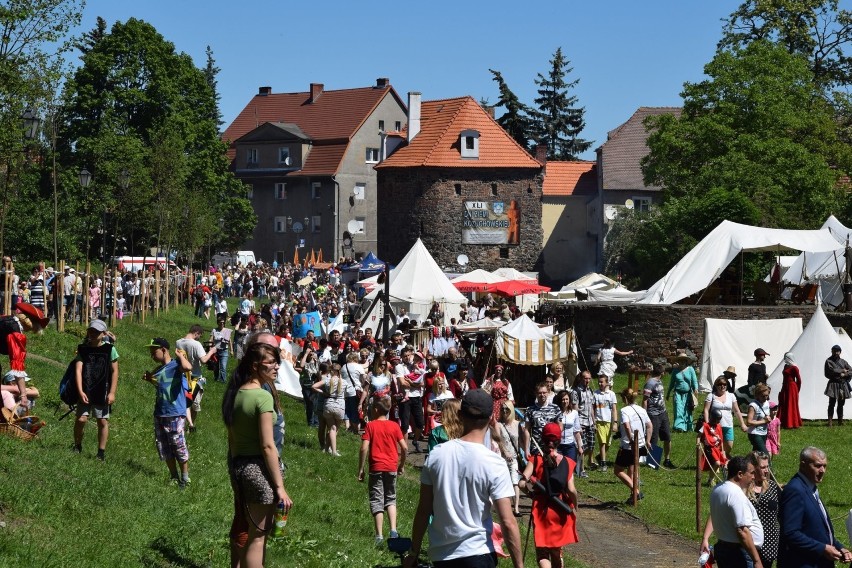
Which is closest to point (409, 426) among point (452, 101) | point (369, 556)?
point (369, 556)

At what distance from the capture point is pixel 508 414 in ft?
50.4

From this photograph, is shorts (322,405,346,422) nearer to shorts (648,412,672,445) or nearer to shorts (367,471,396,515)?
shorts (648,412,672,445)

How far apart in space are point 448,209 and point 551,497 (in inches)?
2414

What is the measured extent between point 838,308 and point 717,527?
29.6 metres

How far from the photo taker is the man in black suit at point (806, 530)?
28.2ft

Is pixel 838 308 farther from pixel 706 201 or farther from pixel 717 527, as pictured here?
pixel 717 527

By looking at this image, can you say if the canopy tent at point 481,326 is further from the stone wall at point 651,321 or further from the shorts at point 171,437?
the shorts at point 171,437

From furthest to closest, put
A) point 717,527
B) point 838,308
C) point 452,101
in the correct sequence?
1. point 452,101
2. point 838,308
3. point 717,527

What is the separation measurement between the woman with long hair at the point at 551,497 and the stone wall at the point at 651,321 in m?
26.2

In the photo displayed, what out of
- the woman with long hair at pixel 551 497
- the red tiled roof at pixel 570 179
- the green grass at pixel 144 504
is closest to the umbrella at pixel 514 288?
the green grass at pixel 144 504

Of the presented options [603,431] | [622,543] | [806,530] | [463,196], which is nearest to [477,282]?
[463,196]

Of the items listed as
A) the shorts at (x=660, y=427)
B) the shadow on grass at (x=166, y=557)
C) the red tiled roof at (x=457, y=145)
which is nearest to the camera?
the shadow on grass at (x=166, y=557)

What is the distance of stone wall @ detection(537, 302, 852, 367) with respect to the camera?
3741cm

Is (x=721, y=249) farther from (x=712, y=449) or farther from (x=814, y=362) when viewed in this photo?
(x=712, y=449)
